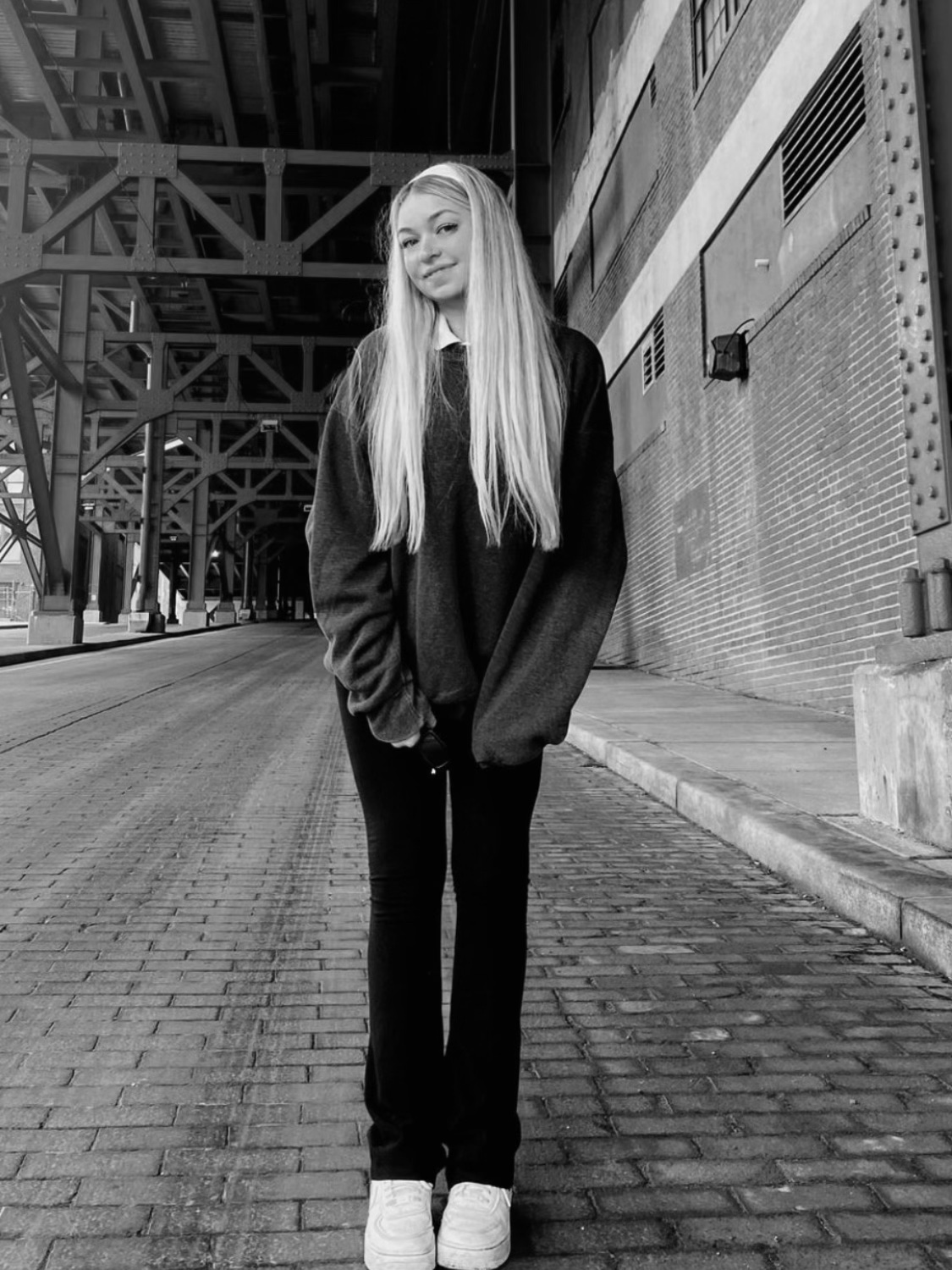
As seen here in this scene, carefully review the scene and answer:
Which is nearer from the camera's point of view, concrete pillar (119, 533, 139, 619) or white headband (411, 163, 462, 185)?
white headband (411, 163, 462, 185)

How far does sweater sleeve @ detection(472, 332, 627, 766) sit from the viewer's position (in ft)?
5.15

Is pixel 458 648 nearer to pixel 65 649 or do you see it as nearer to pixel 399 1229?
pixel 399 1229

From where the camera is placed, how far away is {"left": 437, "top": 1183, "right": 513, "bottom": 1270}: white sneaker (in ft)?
4.91

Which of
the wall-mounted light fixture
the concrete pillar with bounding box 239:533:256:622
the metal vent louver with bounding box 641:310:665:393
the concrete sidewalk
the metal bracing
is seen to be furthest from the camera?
the concrete pillar with bounding box 239:533:256:622

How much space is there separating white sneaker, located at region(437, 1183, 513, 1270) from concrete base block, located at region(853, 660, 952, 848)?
2508 millimetres

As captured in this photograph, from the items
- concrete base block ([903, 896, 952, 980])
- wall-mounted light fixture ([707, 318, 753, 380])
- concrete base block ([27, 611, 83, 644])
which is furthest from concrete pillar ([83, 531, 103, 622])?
concrete base block ([903, 896, 952, 980])

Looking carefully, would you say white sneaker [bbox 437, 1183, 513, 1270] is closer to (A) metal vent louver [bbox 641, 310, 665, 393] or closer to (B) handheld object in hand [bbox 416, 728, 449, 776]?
(B) handheld object in hand [bbox 416, 728, 449, 776]

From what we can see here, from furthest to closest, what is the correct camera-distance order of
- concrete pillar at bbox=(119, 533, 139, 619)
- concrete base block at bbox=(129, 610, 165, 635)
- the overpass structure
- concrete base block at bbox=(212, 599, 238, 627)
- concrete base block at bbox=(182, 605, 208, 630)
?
concrete pillar at bbox=(119, 533, 139, 619) < concrete base block at bbox=(212, 599, 238, 627) < concrete base block at bbox=(182, 605, 208, 630) < concrete base block at bbox=(129, 610, 165, 635) < the overpass structure

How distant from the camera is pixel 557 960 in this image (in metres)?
2.95

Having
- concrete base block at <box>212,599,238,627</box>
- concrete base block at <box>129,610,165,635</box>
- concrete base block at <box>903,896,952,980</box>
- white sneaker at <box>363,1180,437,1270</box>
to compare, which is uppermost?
concrete base block at <box>212,599,238,627</box>

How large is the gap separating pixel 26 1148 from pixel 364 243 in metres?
24.6

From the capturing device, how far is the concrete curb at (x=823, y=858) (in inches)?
115

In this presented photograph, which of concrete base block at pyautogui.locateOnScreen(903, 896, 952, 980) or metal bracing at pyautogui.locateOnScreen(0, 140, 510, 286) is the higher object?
metal bracing at pyautogui.locateOnScreen(0, 140, 510, 286)

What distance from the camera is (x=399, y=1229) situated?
1.50m
